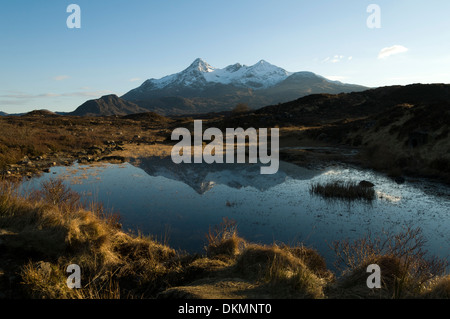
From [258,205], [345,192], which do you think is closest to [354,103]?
[345,192]

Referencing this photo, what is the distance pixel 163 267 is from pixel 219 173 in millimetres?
15164

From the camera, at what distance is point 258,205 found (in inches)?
526

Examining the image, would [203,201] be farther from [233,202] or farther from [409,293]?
[409,293]

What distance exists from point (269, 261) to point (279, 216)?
5.78m

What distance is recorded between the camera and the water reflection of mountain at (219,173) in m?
18.0

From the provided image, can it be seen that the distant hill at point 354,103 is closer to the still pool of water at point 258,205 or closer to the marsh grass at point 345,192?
the still pool of water at point 258,205

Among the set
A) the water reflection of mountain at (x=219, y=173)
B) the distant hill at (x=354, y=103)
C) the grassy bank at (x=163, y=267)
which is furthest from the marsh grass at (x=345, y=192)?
the distant hill at (x=354, y=103)

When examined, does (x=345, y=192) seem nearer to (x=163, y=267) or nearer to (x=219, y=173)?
(x=219, y=173)

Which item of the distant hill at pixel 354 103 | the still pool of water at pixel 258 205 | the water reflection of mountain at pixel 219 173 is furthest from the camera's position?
the distant hill at pixel 354 103

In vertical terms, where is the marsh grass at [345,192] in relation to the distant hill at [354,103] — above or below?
below

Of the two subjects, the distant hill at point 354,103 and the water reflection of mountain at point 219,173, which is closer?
the water reflection of mountain at point 219,173

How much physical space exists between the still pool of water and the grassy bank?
1.62 meters

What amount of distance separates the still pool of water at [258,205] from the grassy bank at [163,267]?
63.7 inches
